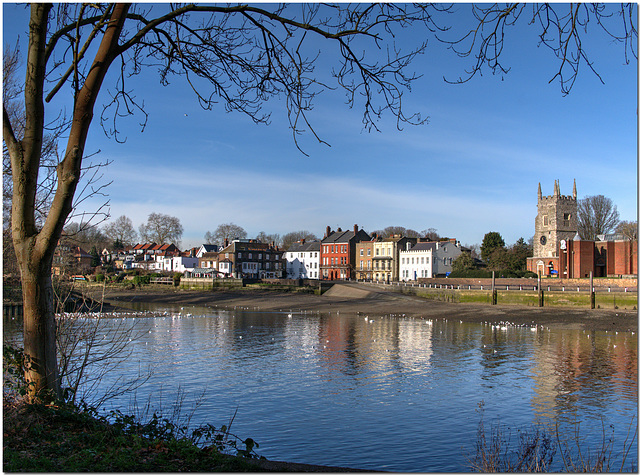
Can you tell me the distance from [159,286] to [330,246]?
2968cm

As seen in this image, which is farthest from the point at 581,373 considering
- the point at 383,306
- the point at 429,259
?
the point at 429,259

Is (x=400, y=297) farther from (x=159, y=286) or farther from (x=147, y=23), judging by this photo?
(x=147, y=23)

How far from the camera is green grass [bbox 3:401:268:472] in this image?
5520 millimetres

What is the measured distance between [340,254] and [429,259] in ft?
58.8

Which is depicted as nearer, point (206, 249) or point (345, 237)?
point (345, 237)

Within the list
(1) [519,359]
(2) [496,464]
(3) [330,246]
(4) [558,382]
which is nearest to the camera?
(2) [496,464]

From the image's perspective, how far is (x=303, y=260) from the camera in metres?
94.9

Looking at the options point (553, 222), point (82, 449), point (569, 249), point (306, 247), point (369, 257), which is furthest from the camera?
point (306, 247)

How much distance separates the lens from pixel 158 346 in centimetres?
2353

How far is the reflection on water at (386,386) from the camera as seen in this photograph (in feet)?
36.4

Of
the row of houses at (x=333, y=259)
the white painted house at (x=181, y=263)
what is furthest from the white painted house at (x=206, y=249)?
the white painted house at (x=181, y=263)

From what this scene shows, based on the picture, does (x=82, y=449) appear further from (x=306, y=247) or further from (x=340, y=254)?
(x=306, y=247)

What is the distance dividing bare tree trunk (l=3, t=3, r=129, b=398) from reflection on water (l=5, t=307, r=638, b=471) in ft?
17.2

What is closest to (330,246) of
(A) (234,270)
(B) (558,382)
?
(A) (234,270)
